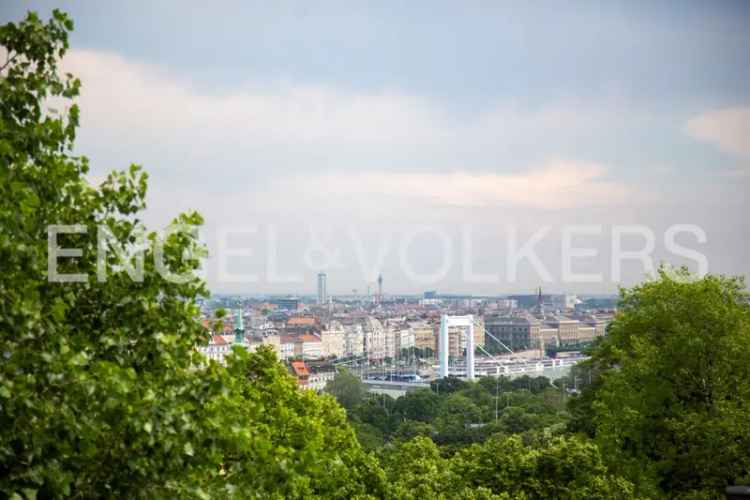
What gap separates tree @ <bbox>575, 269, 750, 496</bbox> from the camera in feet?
35.4

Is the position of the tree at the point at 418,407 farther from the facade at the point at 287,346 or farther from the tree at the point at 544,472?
the facade at the point at 287,346

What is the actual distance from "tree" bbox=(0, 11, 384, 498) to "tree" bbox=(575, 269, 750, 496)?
7062mm

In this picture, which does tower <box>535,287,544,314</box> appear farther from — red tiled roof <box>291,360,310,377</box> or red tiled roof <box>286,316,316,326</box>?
red tiled roof <box>291,360,310,377</box>

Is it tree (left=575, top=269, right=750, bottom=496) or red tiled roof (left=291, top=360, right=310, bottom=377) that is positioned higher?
tree (left=575, top=269, right=750, bottom=496)

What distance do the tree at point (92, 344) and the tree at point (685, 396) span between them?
706cm

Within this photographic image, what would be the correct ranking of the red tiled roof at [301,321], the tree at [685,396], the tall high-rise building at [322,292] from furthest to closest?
the tall high-rise building at [322,292], the red tiled roof at [301,321], the tree at [685,396]

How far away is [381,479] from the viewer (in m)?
9.81

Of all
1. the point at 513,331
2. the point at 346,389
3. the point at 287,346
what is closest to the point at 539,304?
the point at 513,331

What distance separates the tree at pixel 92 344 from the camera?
13.2ft

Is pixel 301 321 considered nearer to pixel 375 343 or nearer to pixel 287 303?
pixel 375 343

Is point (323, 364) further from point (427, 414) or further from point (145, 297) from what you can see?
point (145, 297)

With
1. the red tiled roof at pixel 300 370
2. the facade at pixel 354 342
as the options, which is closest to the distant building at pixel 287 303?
the facade at pixel 354 342

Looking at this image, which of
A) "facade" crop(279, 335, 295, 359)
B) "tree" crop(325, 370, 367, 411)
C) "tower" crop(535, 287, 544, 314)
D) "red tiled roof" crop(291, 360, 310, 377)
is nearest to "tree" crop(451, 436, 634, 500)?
"tree" crop(325, 370, 367, 411)

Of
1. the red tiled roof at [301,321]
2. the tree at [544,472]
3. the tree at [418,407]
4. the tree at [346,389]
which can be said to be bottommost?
the tree at [346,389]
